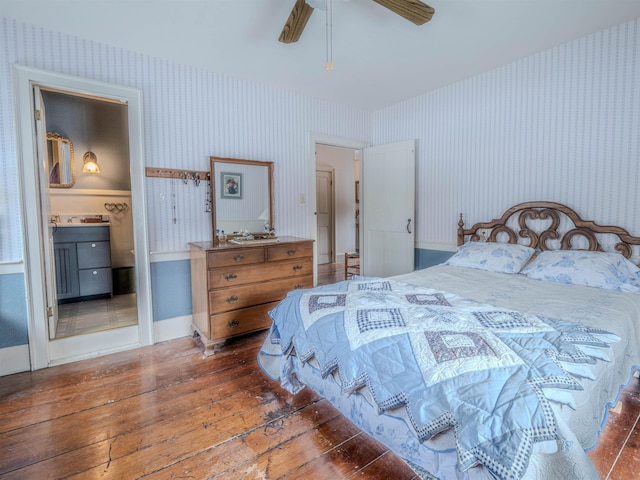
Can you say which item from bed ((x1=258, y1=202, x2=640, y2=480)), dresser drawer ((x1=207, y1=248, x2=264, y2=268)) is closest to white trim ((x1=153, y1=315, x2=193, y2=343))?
dresser drawer ((x1=207, y1=248, x2=264, y2=268))

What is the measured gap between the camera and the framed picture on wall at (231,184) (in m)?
3.25

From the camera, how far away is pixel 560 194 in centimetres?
281

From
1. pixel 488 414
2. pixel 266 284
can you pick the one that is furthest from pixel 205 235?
pixel 488 414

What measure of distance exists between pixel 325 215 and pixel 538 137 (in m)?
4.39

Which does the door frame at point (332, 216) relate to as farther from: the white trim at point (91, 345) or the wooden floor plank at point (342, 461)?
the wooden floor plank at point (342, 461)

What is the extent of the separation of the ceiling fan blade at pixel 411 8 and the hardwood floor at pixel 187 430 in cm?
235

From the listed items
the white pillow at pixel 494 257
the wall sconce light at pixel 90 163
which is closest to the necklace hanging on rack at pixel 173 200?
the wall sconce light at pixel 90 163

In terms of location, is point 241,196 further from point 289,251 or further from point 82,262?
point 82,262

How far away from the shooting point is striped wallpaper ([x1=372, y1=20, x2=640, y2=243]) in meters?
2.47

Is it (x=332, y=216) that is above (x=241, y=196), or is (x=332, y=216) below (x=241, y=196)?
below

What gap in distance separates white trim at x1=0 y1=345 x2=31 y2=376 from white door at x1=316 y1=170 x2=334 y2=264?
492 centimetres

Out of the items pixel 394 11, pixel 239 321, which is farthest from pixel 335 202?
pixel 394 11

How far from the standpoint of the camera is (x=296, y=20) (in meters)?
1.97

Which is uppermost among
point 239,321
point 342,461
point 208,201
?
point 208,201
